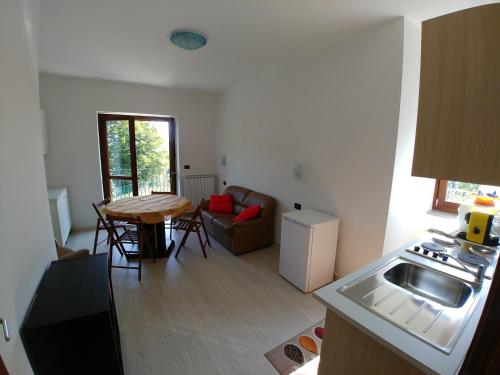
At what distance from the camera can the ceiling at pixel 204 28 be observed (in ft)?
6.20

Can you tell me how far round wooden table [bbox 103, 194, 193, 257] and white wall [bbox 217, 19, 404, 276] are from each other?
1.52 m

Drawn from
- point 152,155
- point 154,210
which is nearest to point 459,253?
point 154,210

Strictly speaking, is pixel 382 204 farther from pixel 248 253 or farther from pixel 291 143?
pixel 248 253

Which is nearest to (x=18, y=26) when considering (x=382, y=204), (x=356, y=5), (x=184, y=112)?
(x=356, y=5)

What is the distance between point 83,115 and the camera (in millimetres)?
4035

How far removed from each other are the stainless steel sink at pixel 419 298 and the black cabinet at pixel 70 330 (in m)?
1.31

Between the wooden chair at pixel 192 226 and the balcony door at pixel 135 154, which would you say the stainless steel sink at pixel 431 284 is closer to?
the wooden chair at pixel 192 226

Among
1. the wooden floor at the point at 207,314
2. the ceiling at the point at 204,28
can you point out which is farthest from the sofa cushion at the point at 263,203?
the ceiling at the point at 204,28

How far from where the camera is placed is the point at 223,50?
279 cm

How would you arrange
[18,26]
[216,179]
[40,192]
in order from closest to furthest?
1. [18,26]
2. [40,192]
3. [216,179]

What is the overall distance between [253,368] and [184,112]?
14.9 feet

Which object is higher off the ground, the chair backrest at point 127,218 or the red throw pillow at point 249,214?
the chair backrest at point 127,218

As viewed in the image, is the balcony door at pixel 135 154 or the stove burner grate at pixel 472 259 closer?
the stove burner grate at pixel 472 259

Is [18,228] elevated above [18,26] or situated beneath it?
situated beneath
